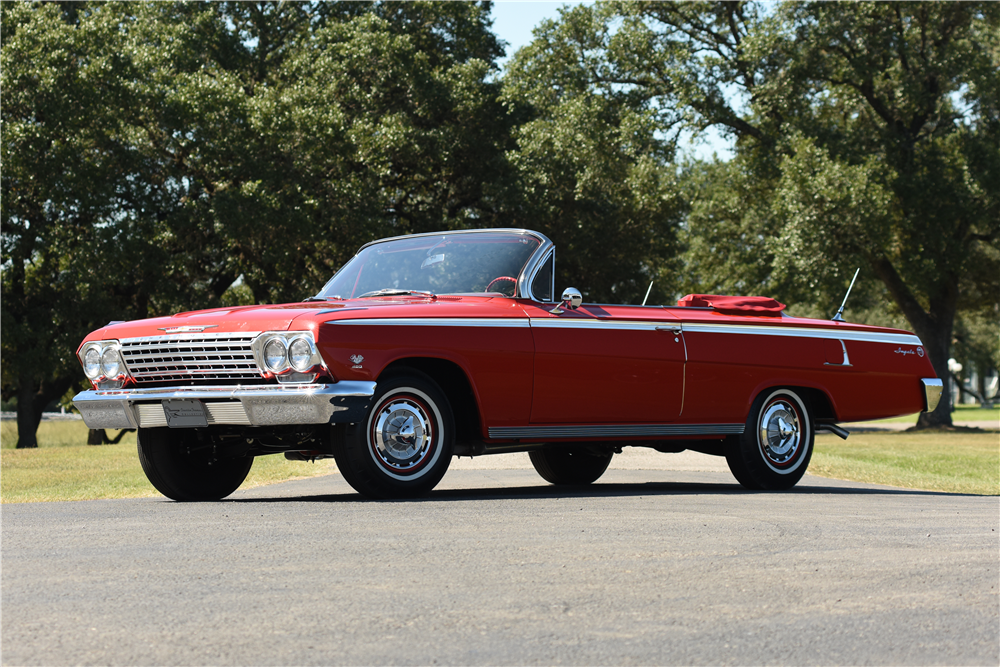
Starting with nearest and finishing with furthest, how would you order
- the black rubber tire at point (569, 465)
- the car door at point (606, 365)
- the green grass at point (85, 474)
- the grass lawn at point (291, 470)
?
the car door at point (606, 365)
the green grass at point (85, 474)
the black rubber tire at point (569, 465)
the grass lawn at point (291, 470)

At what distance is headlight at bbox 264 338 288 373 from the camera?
749 cm

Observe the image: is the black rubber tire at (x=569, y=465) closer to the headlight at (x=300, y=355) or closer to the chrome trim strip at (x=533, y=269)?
the chrome trim strip at (x=533, y=269)

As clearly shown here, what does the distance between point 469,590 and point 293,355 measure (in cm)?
302

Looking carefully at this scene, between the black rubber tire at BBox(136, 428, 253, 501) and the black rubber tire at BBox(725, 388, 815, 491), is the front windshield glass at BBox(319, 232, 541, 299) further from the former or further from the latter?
the black rubber tire at BBox(725, 388, 815, 491)

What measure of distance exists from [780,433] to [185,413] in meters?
4.84

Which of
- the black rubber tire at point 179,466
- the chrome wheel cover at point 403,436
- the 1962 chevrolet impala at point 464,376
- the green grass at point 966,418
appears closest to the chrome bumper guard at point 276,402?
the 1962 chevrolet impala at point 464,376

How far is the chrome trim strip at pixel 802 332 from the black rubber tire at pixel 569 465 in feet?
6.32

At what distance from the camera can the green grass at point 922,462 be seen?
525 inches

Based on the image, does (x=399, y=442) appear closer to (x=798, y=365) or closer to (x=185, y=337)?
(x=185, y=337)

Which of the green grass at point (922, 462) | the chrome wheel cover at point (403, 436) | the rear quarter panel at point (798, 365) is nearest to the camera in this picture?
the chrome wheel cover at point (403, 436)

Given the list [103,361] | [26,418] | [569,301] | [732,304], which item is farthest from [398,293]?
[26,418]

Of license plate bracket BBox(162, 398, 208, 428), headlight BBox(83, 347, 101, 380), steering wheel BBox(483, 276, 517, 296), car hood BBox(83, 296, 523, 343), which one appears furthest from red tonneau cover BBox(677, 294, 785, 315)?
headlight BBox(83, 347, 101, 380)

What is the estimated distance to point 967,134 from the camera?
99.7ft

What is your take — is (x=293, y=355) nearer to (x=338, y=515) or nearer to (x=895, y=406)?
(x=338, y=515)
